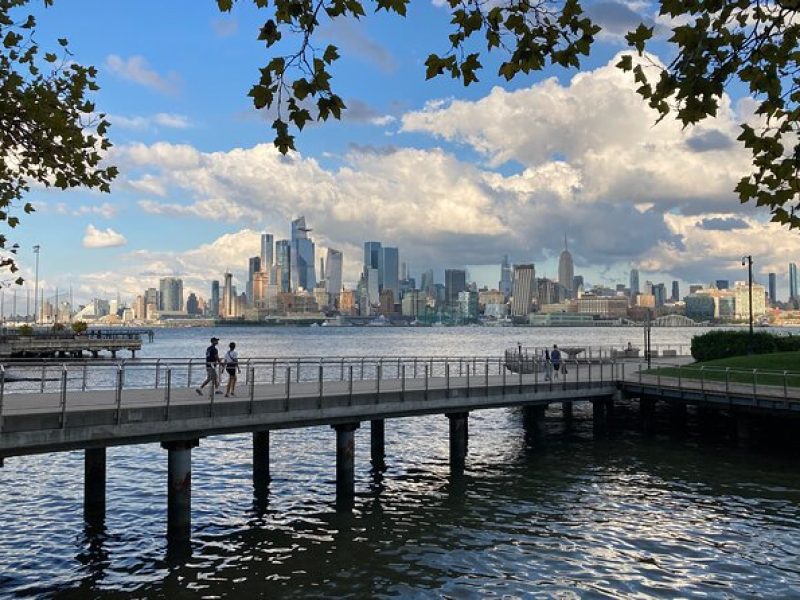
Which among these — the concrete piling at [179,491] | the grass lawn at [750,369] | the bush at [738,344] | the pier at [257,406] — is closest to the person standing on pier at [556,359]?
the pier at [257,406]

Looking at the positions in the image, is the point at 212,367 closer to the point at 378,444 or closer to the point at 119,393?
the point at 119,393

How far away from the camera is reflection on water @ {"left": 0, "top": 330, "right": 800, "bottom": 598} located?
16500 millimetres

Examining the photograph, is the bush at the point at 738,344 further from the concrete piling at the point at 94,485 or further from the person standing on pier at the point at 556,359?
the concrete piling at the point at 94,485

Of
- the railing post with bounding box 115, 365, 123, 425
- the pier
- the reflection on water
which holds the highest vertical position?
the railing post with bounding box 115, 365, 123, 425

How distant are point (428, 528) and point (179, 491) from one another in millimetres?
7549

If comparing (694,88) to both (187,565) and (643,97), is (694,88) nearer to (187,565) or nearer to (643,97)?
(643,97)

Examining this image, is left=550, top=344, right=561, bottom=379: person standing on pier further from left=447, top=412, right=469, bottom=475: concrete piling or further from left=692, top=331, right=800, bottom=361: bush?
left=692, top=331, right=800, bottom=361: bush

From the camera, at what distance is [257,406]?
22.0 meters

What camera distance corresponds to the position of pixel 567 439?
36.2 m

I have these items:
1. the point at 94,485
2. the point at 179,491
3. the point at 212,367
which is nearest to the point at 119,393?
the point at 179,491

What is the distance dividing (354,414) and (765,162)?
1971cm

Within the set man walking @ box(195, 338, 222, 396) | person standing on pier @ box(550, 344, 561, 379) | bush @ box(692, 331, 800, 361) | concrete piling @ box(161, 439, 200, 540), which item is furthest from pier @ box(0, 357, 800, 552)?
bush @ box(692, 331, 800, 361)

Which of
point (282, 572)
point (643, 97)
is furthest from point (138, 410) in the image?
point (643, 97)

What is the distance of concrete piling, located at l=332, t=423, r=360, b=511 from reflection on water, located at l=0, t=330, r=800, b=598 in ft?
2.06
